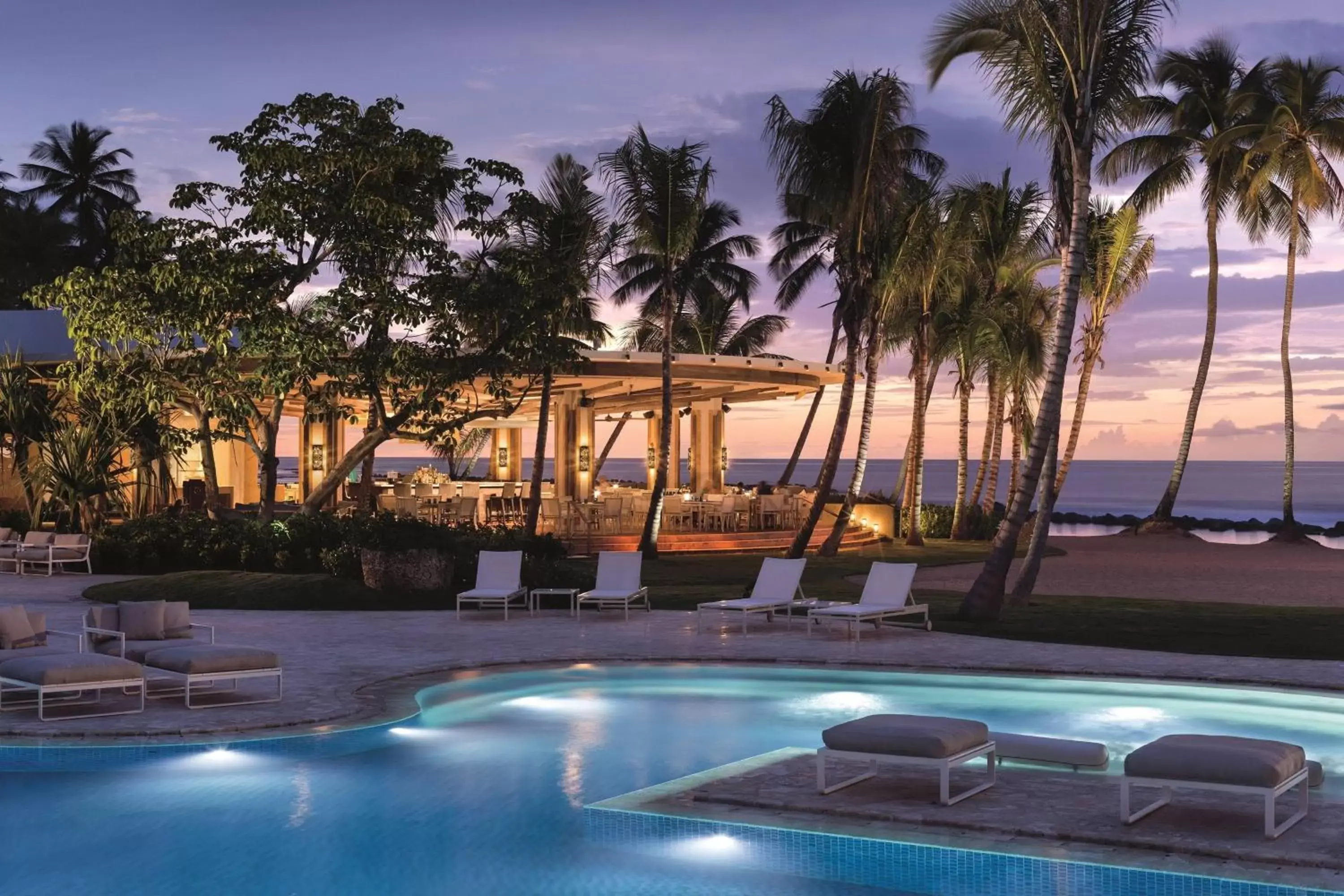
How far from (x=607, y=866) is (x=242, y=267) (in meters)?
14.5

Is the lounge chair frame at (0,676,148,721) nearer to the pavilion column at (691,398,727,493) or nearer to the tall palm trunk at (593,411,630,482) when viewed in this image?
the pavilion column at (691,398,727,493)

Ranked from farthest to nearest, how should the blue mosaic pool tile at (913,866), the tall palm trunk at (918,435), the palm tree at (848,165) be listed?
the tall palm trunk at (918,435)
the palm tree at (848,165)
the blue mosaic pool tile at (913,866)

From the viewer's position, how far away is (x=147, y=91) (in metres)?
25.3

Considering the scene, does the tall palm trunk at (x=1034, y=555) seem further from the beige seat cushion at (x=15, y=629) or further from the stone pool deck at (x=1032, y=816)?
the beige seat cushion at (x=15, y=629)

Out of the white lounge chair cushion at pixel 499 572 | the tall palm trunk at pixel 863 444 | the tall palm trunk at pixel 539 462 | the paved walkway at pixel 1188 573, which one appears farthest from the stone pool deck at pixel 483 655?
the tall palm trunk at pixel 863 444

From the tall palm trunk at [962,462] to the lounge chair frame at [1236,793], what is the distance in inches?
987

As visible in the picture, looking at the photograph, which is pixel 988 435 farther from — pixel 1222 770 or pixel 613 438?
pixel 1222 770

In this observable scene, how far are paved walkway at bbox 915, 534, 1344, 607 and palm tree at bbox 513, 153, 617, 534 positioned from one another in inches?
274

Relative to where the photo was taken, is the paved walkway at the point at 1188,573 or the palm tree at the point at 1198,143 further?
the palm tree at the point at 1198,143

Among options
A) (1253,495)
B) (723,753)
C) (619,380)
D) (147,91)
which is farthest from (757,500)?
(1253,495)

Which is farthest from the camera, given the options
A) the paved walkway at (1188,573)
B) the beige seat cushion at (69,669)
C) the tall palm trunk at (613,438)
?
the tall palm trunk at (613,438)

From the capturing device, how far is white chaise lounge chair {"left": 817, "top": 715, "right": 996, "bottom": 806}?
7.02 m

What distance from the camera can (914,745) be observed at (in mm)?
7059

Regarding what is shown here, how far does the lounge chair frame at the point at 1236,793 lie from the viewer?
6336mm
